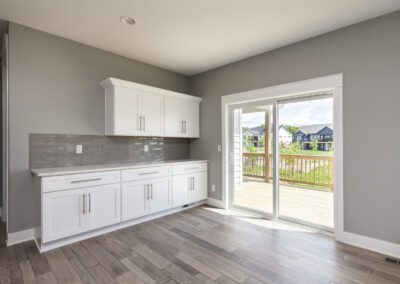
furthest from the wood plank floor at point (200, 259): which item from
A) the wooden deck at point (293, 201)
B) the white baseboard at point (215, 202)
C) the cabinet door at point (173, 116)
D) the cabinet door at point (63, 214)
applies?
the cabinet door at point (173, 116)

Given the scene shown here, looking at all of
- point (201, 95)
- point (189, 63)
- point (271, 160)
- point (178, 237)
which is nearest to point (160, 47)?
point (189, 63)

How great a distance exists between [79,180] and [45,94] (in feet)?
4.23

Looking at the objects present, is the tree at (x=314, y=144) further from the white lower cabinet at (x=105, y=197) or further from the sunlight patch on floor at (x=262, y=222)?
the white lower cabinet at (x=105, y=197)

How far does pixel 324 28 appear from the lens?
2.72 meters

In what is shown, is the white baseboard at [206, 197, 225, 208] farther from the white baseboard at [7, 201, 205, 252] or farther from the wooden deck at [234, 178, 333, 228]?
the white baseboard at [7, 201, 205, 252]

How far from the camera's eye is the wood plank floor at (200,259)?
2.01 m

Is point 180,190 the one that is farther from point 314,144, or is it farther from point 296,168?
point 314,144

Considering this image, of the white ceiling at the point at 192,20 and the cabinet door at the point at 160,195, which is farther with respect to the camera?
the cabinet door at the point at 160,195

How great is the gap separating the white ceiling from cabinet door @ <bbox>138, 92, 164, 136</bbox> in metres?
0.76

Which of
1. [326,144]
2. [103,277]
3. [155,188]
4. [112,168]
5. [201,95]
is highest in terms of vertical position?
[201,95]

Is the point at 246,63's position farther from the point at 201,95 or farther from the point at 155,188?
the point at 155,188

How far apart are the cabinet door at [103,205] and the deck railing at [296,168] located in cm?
225

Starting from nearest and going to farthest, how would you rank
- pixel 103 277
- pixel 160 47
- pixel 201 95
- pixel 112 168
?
1. pixel 103 277
2. pixel 112 168
3. pixel 160 47
4. pixel 201 95

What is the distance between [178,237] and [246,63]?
299 centimetres
